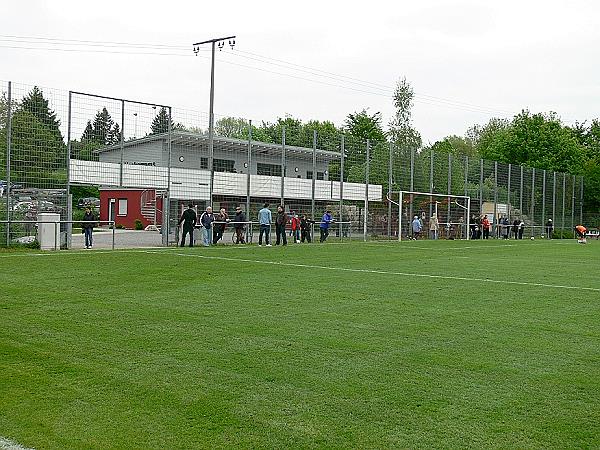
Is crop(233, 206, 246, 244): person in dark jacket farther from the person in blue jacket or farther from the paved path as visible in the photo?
the person in blue jacket

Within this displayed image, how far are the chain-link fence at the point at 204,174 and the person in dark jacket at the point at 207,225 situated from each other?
53.1 inches

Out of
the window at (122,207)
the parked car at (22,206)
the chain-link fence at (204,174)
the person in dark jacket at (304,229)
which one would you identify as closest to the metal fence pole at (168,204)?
the chain-link fence at (204,174)

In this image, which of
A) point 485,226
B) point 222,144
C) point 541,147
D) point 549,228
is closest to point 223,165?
point 222,144

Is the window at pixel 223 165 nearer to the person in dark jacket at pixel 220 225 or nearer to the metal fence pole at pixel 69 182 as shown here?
the person in dark jacket at pixel 220 225

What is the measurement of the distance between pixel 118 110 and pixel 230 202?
623cm

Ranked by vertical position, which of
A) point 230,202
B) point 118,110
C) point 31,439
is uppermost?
point 118,110

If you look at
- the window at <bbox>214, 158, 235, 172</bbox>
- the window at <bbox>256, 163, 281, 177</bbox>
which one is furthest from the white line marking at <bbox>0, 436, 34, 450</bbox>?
the window at <bbox>256, 163, 281, 177</bbox>

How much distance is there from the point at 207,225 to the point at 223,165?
15.4 ft

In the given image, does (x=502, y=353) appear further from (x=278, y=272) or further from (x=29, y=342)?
(x=278, y=272)

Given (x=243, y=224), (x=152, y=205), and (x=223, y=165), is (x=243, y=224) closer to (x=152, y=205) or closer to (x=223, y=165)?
(x=223, y=165)

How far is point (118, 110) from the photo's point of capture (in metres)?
25.5

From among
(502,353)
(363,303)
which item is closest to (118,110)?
(363,303)

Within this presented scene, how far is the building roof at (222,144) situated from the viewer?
85.7ft

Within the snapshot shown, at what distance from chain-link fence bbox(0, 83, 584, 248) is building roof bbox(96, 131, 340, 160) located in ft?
0.15
